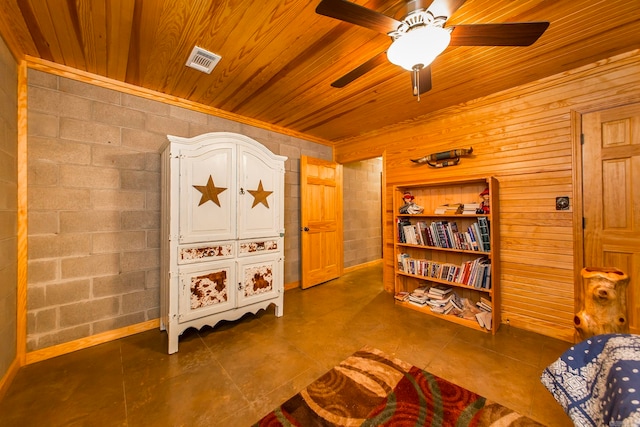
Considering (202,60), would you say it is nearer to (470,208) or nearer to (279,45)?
(279,45)

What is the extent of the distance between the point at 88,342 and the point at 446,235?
3.54 metres

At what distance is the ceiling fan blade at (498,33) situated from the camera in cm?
117

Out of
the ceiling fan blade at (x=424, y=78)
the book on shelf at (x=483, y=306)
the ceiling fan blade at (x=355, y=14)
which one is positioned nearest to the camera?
the ceiling fan blade at (x=355, y=14)

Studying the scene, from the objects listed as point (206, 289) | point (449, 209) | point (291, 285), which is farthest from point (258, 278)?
point (449, 209)

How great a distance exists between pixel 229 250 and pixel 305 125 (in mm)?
2004

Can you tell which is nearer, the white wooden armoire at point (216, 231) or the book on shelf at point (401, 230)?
the white wooden armoire at point (216, 231)

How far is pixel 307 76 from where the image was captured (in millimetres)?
2127

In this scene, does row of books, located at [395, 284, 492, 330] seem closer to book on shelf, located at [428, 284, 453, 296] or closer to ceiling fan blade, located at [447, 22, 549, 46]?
book on shelf, located at [428, 284, 453, 296]

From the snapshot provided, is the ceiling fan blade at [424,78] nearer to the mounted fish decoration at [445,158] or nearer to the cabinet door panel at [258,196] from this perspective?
the mounted fish decoration at [445,158]

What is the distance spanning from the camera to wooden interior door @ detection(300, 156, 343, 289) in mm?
3467

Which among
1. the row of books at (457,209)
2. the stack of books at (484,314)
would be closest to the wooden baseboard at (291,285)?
the row of books at (457,209)

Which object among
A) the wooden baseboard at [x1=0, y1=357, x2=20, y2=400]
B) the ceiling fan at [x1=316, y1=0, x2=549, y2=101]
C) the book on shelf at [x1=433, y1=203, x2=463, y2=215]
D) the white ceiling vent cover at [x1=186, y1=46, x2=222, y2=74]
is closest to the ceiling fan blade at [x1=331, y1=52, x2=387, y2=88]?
the ceiling fan at [x1=316, y1=0, x2=549, y2=101]

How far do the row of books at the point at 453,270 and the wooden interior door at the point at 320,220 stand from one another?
1188 mm

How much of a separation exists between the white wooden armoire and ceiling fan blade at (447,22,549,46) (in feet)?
5.97
